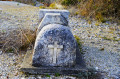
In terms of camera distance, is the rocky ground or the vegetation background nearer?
the rocky ground

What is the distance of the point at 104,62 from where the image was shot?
4.07 m

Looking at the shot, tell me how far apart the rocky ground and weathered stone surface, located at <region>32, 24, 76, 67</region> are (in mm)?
325

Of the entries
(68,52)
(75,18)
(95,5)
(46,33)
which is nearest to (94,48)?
(68,52)

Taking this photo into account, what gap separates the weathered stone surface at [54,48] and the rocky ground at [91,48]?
325mm

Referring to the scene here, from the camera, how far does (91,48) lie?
4.81 m

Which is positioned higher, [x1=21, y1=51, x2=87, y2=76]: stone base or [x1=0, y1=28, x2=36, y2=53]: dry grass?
[x1=0, y1=28, x2=36, y2=53]: dry grass

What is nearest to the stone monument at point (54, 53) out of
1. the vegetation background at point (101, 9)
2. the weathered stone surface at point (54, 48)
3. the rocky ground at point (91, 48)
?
the weathered stone surface at point (54, 48)

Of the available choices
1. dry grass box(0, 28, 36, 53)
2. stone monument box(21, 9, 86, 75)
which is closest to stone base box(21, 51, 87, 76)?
stone monument box(21, 9, 86, 75)

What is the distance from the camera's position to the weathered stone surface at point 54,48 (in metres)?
3.16

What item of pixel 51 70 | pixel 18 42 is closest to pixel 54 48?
pixel 51 70

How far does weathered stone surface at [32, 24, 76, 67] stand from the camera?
10.4 feet

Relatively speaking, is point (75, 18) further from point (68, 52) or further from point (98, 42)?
point (68, 52)

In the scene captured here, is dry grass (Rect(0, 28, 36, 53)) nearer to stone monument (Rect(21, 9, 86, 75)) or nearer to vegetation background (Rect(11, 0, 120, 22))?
stone monument (Rect(21, 9, 86, 75))

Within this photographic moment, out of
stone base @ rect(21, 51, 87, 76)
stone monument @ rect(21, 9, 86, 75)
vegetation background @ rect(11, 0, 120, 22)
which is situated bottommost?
stone base @ rect(21, 51, 87, 76)
